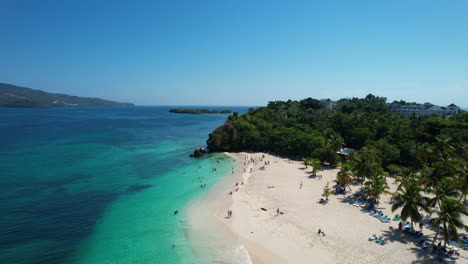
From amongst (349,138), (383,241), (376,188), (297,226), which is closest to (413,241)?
(383,241)

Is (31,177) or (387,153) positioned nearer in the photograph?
(31,177)

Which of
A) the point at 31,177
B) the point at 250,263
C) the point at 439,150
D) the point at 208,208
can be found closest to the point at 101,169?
the point at 31,177

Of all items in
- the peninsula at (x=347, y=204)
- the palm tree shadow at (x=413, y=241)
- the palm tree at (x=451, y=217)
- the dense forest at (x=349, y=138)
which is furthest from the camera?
the dense forest at (x=349, y=138)

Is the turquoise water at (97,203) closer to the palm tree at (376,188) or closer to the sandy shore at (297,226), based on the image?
the sandy shore at (297,226)

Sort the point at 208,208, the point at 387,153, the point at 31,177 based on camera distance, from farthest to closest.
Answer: the point at 387,153 → the point at 31,177 → the point at 208,208

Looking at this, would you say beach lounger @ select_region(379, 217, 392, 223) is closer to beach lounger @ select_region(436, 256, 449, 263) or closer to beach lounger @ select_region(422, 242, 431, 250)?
beach lounger @ select_region(422, 242, 431, 250)

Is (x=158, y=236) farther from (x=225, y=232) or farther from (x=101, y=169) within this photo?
(x=101, y=169)

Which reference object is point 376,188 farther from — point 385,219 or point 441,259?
point 441,259

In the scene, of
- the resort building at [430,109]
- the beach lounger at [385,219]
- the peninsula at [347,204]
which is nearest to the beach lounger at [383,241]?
the peninsula at [347,204]
